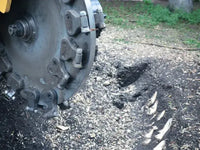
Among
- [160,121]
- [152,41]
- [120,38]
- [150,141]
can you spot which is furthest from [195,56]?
[150,141]

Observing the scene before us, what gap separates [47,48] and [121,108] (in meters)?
1.40

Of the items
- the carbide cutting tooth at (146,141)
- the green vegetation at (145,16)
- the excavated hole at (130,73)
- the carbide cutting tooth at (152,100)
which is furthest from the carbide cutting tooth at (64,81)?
the green vegetation at (145,16)

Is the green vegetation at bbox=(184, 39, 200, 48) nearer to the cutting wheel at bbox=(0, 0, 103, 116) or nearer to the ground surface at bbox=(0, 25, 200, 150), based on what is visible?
the ground surface at bbox=(0, 25, 200, 150)

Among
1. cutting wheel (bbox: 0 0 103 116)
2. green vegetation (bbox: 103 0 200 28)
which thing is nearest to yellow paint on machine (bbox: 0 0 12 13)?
cutting wheel (bbox: 0 0 103 116)

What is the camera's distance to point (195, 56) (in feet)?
13.0

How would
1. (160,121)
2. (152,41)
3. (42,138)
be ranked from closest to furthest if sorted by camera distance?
(42,138) < (160,121) < (152,41)

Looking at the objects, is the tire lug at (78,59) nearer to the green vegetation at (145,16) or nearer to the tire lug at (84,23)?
the tire lug at (84,23)

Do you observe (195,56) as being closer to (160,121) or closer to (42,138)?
(160,121)

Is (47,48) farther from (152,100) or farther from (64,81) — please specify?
(152,100)

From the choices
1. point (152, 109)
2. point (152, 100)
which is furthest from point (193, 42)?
point (152, 109)

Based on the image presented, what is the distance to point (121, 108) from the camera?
10.2 ft

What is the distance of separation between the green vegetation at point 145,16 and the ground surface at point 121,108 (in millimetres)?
1637

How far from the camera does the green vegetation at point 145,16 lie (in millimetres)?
5723

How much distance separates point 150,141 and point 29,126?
101 centimetres
